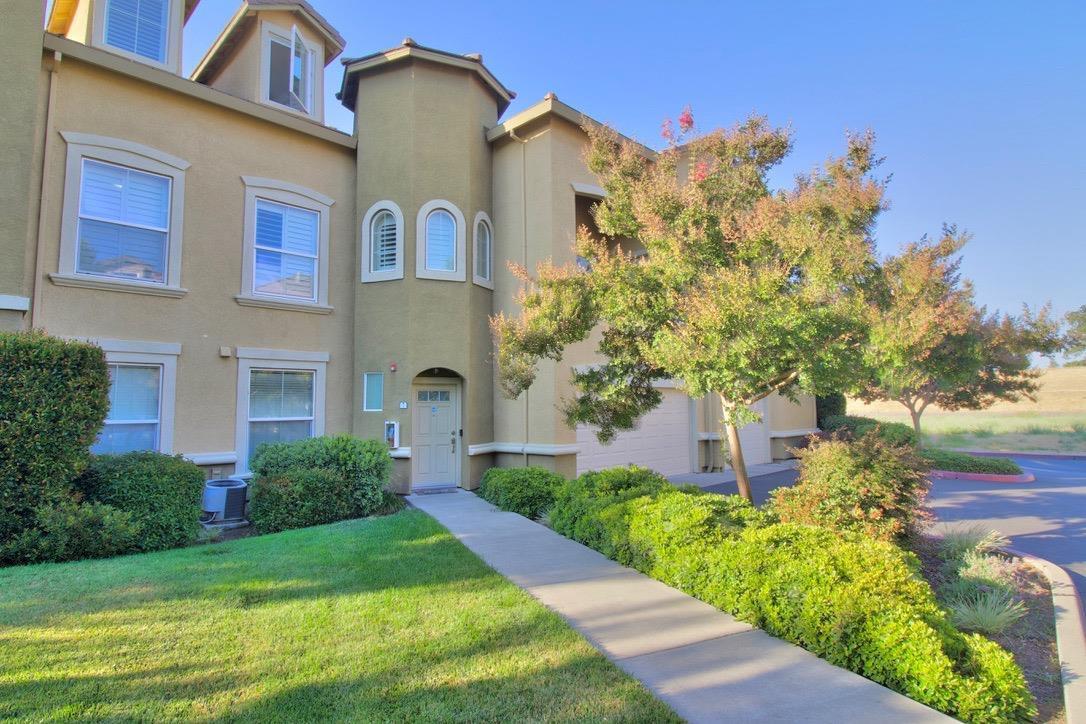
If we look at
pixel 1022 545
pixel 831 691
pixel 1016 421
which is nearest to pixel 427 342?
pixel 831 691

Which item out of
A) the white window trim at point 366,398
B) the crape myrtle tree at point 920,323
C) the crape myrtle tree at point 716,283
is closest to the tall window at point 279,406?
the white window trim at point 366,398

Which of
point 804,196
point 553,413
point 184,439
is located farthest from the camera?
point 553,413

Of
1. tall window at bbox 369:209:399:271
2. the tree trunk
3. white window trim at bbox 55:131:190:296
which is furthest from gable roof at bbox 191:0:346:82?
the tree trunk

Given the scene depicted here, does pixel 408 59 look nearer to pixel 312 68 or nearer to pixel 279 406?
pixel 312 68

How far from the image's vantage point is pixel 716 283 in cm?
604

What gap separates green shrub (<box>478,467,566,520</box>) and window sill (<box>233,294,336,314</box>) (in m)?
4.91

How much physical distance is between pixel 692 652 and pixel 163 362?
9.50 m

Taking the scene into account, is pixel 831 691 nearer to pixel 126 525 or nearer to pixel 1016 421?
pixel 126 525

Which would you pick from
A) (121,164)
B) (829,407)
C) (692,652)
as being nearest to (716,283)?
(692,652)

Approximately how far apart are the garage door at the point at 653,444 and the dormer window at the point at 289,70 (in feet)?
30.3

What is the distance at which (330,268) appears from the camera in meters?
11.9

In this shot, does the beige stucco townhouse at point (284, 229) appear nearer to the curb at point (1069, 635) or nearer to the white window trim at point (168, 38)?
the white window trim at point (168, 38)

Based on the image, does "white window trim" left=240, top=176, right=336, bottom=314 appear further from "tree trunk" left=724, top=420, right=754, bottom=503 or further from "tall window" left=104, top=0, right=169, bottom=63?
"tree trunk" left=724, top=420, right=754, bottom=503

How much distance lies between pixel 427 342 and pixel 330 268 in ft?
8.45
